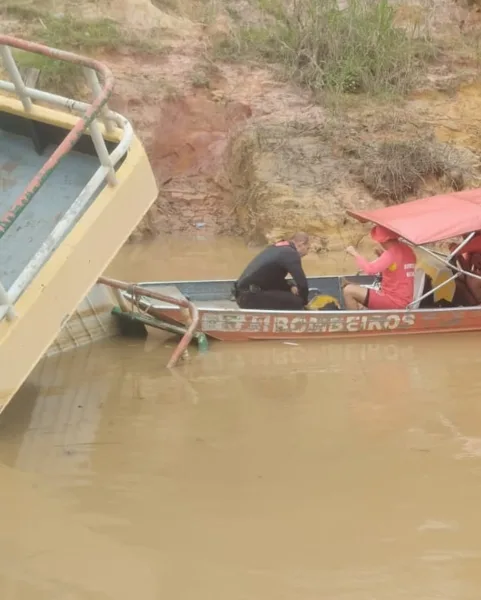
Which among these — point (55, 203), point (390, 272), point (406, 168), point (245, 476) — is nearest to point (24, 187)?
point (55, 203)

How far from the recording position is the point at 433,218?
300 inches

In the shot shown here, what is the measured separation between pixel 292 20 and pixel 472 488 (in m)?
12.3

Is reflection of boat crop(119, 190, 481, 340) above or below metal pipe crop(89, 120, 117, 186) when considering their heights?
below

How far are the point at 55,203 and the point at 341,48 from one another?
967 centimetres

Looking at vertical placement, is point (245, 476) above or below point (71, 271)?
below

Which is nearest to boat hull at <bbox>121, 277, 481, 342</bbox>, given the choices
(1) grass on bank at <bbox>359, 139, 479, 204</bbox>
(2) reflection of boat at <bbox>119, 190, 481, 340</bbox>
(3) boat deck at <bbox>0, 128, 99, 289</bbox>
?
(2) reflection of boat at <bbox>119, 190, 481, 340</bbox>

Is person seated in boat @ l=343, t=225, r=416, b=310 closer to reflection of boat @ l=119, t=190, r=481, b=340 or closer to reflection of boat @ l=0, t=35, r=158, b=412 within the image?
reflection of boat @ l=119, t=190, r=481, b=340

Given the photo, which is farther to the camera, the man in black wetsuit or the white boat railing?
the man in black wetsuit

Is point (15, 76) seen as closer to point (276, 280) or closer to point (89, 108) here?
point (89, 108)

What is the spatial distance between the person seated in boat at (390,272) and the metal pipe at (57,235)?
3334 millimetres

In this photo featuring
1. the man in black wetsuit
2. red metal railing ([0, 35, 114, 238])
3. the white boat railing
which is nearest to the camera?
the white boat railing

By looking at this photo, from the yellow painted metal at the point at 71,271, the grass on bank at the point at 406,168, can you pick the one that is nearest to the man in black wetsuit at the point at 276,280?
the yellow painted metal at the point at 71,271

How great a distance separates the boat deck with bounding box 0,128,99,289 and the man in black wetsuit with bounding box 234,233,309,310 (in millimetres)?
2185

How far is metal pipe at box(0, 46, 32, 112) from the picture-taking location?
17.3ft
